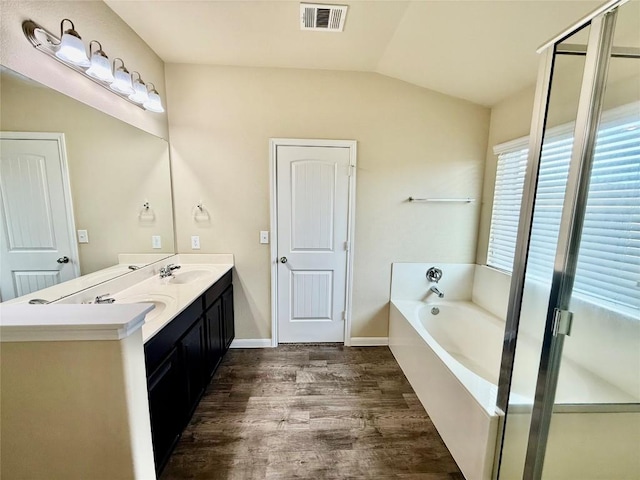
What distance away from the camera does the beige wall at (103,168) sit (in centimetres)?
122

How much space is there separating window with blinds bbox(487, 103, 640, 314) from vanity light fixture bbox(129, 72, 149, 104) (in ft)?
8.08

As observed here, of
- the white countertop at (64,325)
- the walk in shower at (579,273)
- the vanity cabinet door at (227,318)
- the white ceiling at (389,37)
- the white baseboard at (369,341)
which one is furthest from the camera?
the white baseboard at (369,341)

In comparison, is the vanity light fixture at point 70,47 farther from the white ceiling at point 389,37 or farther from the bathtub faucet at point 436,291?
the bathtub faucet at point 436,291

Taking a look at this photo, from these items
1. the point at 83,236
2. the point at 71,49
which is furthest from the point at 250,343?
the point at 71,49

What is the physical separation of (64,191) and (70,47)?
71 centimetres

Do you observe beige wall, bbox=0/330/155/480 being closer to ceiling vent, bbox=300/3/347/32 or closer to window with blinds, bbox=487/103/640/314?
window with blinds, bbox=487/103/640/314

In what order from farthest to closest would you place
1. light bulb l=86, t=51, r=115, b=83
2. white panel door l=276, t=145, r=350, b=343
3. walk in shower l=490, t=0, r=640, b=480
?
white panel door l=276, t=145, r=350, b=343
light bulb l=86, t=51, r=115, b=83
walk in shower l=490, t=0, r=640, b=480

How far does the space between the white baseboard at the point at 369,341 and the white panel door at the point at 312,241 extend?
0.15 metres

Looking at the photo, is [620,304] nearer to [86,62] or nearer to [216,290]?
[216,290]

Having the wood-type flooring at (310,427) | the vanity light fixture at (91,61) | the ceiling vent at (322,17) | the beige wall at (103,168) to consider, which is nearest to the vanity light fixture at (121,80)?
the vanity light fixture at (91,61)

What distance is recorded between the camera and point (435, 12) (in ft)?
5.30

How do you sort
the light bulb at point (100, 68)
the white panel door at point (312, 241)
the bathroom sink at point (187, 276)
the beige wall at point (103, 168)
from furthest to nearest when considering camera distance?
the white panel door at point (312, 241) → the bathroom sink at point (187, 276) → the light bulb at point (100, 68) → the beige wall at point (103, 168)

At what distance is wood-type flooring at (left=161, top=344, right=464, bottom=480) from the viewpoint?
147 cm

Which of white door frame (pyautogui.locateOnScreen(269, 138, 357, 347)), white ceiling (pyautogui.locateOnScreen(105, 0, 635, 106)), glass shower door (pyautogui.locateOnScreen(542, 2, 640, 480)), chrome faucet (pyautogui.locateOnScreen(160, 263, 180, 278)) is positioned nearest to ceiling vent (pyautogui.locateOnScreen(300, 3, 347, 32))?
white ceiling (pyautogui.locateOnScreen(105, 0, 635, 106))
